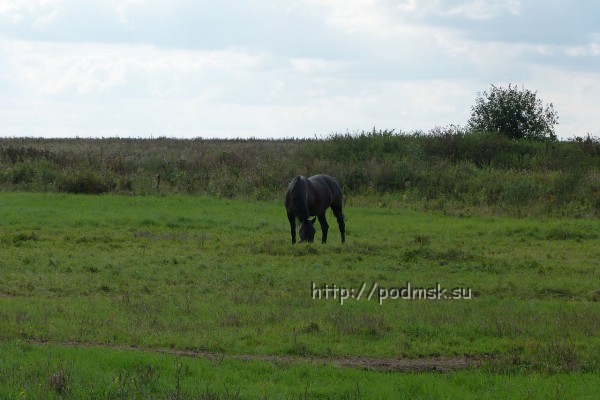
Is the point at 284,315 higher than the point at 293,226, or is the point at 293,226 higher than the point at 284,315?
the point at 293,226

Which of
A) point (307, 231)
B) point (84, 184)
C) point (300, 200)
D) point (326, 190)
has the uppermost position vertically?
point (326, 190)

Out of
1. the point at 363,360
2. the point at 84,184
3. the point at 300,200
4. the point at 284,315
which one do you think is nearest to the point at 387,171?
the point at 84,184

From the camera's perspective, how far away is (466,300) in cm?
1290

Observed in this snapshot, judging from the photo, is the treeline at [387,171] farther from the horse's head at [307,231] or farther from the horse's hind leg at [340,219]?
the horse's head at [307,231]

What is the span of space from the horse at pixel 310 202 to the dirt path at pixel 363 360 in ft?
33.1

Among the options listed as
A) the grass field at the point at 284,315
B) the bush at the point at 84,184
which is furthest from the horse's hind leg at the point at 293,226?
the bush at the point at 84,184

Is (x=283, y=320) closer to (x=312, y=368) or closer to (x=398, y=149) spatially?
(x=312, y=368)

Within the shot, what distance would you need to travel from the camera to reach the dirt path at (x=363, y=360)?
895 cm

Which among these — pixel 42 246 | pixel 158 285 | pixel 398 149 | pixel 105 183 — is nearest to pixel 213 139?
pixel 398 149

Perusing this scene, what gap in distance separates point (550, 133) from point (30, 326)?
40389 mm

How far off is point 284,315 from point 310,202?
956 centimetres

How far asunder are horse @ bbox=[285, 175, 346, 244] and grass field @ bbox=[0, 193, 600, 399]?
0.88 m

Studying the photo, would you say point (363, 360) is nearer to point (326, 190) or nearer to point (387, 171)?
point (326, 190)

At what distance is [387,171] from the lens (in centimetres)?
3516
